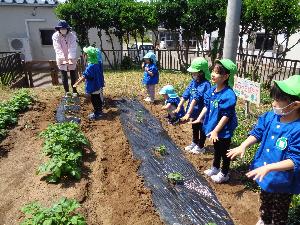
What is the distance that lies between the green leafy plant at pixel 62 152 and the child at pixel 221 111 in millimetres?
1952

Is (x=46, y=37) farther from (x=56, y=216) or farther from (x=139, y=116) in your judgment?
(x=56, y=216)

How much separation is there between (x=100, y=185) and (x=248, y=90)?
367 centimetres

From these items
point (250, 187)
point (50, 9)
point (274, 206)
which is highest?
point (50, 9)

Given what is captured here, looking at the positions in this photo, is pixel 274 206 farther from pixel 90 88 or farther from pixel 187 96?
pixel 90 88

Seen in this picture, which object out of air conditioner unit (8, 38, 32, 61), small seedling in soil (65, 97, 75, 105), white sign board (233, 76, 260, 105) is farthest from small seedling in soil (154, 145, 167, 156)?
air conditioner unit (8, 38, 32, 61)

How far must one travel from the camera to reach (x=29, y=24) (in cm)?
1527

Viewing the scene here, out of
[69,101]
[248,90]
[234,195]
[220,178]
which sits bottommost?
[234,195]

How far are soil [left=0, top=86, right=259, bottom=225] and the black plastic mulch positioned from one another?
0.13 m

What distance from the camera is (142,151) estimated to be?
501 centimetres

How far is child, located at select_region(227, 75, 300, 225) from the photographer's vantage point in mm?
2436

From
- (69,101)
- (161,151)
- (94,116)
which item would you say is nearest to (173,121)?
(161,151)

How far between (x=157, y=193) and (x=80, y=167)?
131cm

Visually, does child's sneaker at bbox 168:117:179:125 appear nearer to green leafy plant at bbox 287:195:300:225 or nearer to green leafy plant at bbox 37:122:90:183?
green leafy plant at bbox 37:122:90:183

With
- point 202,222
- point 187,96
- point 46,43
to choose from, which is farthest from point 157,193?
point 46,43
